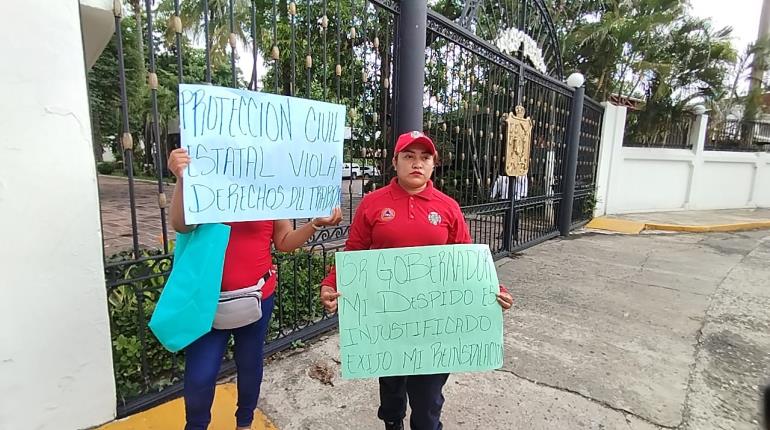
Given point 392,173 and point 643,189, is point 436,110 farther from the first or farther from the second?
point 643,189

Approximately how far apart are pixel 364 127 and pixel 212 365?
2.10m

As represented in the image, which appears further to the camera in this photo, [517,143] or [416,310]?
[517,143]

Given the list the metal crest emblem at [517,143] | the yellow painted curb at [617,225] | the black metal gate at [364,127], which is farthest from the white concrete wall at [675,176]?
the metal crest emblem at [517,143]

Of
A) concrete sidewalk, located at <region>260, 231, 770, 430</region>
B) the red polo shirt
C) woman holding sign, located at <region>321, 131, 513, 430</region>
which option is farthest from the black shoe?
the red polo shirt

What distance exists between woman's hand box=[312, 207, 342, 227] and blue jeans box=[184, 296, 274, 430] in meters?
0.39

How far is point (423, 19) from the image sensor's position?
3.32 metres

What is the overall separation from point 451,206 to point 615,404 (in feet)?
5.48

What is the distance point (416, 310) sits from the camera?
1.73m

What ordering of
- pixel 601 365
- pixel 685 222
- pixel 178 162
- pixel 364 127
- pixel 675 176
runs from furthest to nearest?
1. pixel 675 176
2. pixel 685 222
3. pixel 364 127
4. pixel 601 365
5. pixel 178 162

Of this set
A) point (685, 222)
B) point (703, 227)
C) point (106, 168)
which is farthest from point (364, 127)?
point (106, 168)

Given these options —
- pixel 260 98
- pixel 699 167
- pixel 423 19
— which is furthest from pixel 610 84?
pixel 260 98

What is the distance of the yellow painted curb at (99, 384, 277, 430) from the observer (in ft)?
6.90

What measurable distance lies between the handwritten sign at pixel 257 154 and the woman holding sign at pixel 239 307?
72 millimetres

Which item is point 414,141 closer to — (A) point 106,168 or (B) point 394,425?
(B) point 394,425
